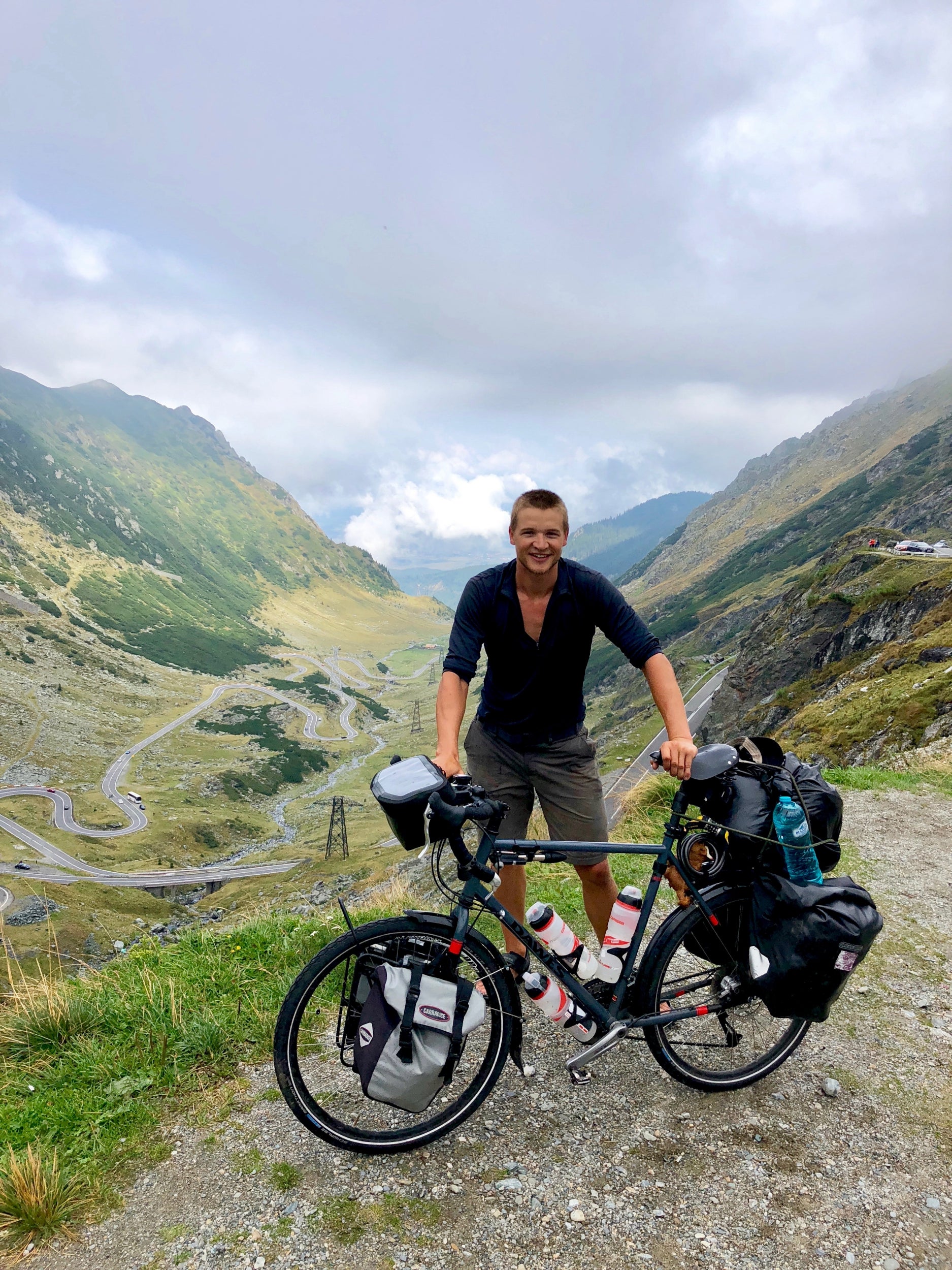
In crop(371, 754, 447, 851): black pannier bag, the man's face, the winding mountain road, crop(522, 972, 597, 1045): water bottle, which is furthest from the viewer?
the winding mountain road

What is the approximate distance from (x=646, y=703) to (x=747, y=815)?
309 feet

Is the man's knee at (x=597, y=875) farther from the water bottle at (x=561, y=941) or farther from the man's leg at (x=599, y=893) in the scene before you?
the water bottle at (x=561, y=941)

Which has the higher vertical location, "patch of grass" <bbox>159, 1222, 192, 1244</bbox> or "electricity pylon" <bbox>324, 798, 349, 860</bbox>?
"patch of grass" <bbox>159, 1222, 192, 1244</bbox>

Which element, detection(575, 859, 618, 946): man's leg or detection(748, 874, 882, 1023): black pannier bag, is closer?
detection(748, 874, 882, 1023): black pannier bag

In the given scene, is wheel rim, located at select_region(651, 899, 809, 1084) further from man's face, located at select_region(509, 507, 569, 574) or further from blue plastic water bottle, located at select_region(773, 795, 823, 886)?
man's face, located at select_region(509, 507, 569, 574)

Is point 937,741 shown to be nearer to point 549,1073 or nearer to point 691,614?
point 549,1073

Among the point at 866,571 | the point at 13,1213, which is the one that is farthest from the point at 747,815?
the point at 866,571

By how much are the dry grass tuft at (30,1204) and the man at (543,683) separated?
2995 mm

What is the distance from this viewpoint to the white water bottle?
4.27 meters

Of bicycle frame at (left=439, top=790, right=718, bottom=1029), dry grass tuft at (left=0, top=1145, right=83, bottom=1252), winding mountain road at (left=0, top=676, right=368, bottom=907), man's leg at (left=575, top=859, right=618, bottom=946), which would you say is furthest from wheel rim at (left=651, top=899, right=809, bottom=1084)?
winding mountain road at (left=0, top=676, right=368, bottom=907)

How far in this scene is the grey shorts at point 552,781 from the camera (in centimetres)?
470

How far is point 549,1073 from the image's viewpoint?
14.9 ft

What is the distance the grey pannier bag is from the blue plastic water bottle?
90.7 inches

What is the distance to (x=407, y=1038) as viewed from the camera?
3.65 meters
